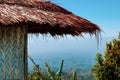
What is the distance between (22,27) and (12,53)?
1.60 ft

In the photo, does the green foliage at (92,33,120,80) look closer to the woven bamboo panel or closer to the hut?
the hut

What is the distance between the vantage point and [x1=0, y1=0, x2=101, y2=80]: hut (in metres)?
7.19

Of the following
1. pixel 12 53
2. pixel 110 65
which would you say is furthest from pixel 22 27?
pixel 110 65

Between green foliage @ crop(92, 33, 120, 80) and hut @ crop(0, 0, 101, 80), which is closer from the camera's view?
hut @ crop(0, 0, 101, 80)

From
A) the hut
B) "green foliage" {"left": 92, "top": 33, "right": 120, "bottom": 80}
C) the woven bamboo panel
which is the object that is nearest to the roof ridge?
the hut

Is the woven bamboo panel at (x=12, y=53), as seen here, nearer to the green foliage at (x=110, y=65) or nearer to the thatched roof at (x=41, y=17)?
the thatched roof at (x=41, y=17)

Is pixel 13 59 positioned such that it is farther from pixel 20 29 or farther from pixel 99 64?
pixel 99 64

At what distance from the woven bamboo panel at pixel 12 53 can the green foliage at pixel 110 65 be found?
1199 centimetres

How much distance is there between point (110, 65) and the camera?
19500 mm

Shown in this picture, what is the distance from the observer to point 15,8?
729cm

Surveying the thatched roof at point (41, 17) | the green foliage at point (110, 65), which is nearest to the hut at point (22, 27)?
the thatched roof at point (41, 17)

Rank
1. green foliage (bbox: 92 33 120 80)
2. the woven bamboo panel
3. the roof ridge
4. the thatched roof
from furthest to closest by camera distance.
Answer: green foliage (bbox: 92 33 120 80) → the roof ridge → the woven bamboo panel → the thatched roof

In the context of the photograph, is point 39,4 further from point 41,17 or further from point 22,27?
point 41,17

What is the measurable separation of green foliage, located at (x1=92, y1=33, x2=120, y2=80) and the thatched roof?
11300 millimetres
